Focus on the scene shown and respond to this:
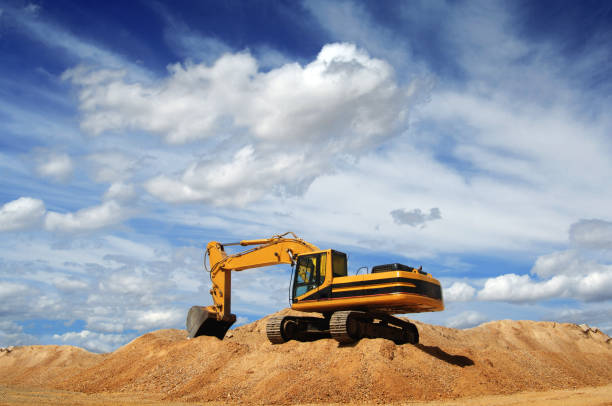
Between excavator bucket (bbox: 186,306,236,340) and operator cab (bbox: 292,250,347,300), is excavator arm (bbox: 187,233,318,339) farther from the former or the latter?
operator cab (bbox: 292,250,347,300)

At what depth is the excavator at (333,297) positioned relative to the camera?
15.5 m

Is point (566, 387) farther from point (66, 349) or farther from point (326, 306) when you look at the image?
point (66, 349)

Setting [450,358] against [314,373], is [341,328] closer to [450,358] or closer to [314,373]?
[314,373]

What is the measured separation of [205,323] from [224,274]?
2.17 meters

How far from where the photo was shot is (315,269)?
671 inches

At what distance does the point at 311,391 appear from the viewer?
12500 mm

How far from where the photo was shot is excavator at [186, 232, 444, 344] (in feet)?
50.9

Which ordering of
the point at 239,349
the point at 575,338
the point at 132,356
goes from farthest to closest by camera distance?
the point at 575,338, the point at 132,356, the point at 239,349

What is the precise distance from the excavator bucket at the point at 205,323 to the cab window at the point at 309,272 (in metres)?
4.73

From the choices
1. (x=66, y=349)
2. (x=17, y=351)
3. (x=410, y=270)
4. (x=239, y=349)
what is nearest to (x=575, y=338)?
(x=410, y=270)

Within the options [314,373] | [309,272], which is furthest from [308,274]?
[314,373]

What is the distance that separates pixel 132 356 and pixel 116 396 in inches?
169

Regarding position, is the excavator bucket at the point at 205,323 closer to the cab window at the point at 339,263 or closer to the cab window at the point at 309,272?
the cab window at the point at 309,272

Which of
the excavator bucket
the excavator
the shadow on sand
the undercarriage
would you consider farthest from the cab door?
the excavator bucket
